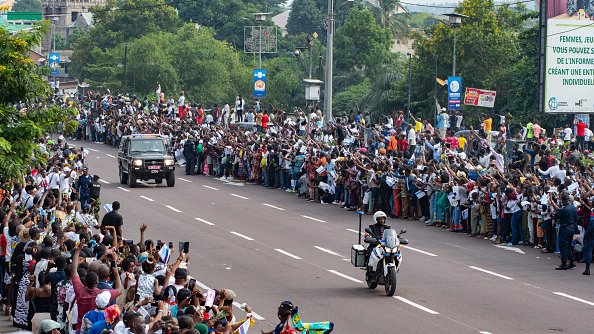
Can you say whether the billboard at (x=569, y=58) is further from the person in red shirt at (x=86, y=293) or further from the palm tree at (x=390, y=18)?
the palm tree at (x=390, y=18)

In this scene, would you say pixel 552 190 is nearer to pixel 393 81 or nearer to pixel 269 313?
pixel 269 313

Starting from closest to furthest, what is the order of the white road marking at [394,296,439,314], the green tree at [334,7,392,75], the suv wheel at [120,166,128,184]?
the white road marking at [394,296,439,314]
the suv wheel at [120,166,128,184]
the green tree at [334,7,392,75]

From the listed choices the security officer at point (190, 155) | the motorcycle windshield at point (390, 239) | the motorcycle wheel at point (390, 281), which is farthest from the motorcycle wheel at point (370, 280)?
the security officer at point (190, 155)

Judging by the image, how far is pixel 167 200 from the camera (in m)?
39.4

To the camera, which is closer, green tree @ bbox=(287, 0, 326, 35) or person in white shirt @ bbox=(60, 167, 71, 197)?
person in white shirt @ bbox=(60, 167, 71, 197)

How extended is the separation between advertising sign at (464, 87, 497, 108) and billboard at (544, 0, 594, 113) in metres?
7.87

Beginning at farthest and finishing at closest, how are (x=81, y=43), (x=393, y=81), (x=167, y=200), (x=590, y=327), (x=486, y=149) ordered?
(x=81, y=43) → (x=393, y=81) → (x=167, y=200) → (x=486, y=149) → (x=590, y=327)

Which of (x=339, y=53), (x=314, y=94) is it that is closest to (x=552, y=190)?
(x=314, y=94)

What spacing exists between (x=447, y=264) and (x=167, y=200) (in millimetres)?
15075

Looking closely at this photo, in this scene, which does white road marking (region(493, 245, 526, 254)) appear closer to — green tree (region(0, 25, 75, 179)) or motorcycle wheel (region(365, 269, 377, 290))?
motorcycle wheel (region(365, 269, 377, 290))

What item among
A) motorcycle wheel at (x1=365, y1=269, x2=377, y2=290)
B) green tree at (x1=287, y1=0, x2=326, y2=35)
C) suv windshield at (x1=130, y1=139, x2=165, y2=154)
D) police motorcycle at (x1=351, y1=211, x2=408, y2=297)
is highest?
green tree at (x1=287, y1=0, x2=326, y2=35)

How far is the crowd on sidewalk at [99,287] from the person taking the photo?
13.6 meters

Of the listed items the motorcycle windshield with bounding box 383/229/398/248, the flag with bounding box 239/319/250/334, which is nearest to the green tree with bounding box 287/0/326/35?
the motorcycle windshield with bounding box 383/229/398/248

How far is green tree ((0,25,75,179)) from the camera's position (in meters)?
19.6
